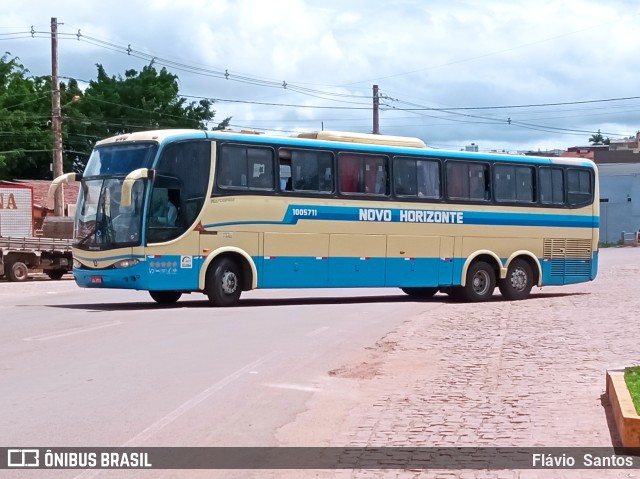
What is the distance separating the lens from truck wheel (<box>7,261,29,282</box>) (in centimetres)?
3584

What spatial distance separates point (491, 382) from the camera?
40.9 ft

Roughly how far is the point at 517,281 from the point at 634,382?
59.2ft

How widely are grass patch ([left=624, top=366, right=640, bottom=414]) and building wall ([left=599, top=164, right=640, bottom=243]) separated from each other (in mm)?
85233

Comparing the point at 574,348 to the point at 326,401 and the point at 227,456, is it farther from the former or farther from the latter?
the point at 227,456

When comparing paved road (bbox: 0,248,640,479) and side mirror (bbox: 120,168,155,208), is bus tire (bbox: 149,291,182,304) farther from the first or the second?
side mirror (bbox: 120,168,155,208)

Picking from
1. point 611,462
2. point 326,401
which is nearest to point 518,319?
point 326,401

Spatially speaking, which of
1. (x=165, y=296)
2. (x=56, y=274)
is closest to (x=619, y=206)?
(x=56, y=274)

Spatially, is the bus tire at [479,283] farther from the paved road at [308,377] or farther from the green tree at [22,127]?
the green tree at [22,127]

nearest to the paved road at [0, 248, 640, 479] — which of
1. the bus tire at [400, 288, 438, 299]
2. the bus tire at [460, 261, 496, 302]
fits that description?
the bus tire at [460, 261, 496, 302]

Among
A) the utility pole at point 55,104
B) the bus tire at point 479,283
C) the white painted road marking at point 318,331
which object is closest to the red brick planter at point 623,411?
the white painted road marking at point 318,331

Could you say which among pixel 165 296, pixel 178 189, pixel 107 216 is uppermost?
pixel 178 189

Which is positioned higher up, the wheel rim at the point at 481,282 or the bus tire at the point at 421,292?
the wheel rim at the point at 481,282

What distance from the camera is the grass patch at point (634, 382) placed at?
364 inches

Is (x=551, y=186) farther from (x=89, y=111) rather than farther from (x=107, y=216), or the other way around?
(x=89, y=111)
